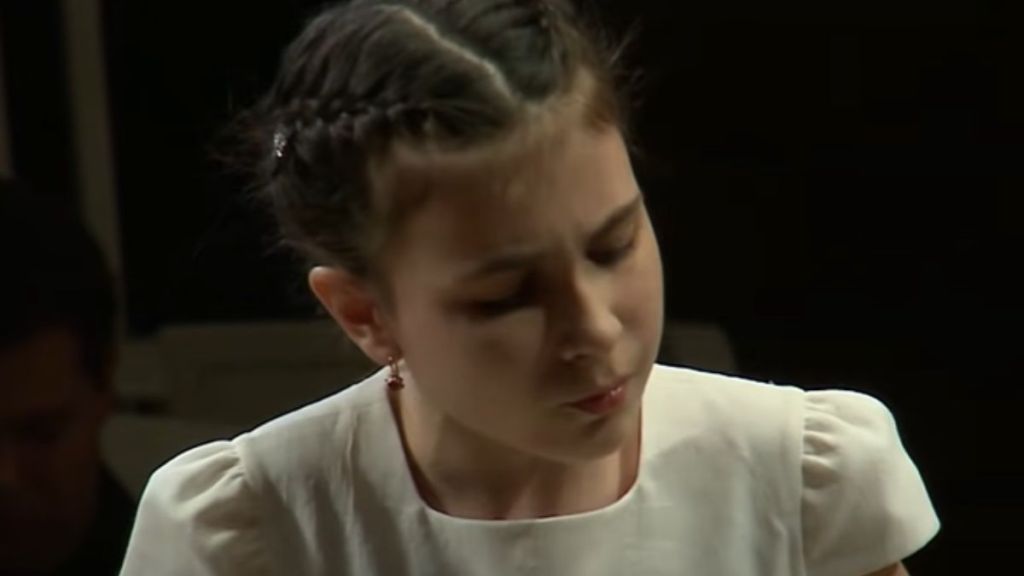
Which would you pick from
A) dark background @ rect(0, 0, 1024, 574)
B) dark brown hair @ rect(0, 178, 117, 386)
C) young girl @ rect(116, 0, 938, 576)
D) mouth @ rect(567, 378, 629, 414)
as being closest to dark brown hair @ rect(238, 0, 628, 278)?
young girl @ rect(116, 0, 938, 576)

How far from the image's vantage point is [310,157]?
70 centimetres

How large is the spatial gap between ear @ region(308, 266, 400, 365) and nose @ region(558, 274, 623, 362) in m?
0.09

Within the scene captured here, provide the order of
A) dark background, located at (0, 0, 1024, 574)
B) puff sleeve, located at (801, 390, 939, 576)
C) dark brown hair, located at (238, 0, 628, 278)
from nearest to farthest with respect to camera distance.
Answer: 1. dark brown hair, located at (238, 0, 628, 278)
2. puff sleeve, located at (801, 390, 939, 576)
3. dark background, located at (0, 0, 1024, 574)

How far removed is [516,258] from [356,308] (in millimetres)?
100

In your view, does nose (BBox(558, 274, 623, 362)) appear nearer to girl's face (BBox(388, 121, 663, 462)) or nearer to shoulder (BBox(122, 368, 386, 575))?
girl's face (BBox(388, 121, 663, 462))

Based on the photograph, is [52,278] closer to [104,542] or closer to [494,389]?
[104,542]

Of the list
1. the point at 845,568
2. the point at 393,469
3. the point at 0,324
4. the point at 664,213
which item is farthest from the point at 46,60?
the point at 845,568

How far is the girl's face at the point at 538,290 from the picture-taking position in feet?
2.19

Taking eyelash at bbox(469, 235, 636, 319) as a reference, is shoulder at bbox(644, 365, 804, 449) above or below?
below

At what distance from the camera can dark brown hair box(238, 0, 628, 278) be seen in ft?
2.18

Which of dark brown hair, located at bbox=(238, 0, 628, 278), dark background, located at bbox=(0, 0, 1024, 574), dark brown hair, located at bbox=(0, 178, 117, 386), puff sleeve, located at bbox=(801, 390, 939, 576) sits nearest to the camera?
dark brown hair, located at bbox=(238, 0, 628, 278)

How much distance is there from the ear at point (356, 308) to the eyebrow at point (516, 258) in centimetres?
7

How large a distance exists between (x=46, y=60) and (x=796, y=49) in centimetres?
51

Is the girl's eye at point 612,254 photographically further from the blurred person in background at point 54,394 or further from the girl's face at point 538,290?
the blurred person in background at point 54,394
